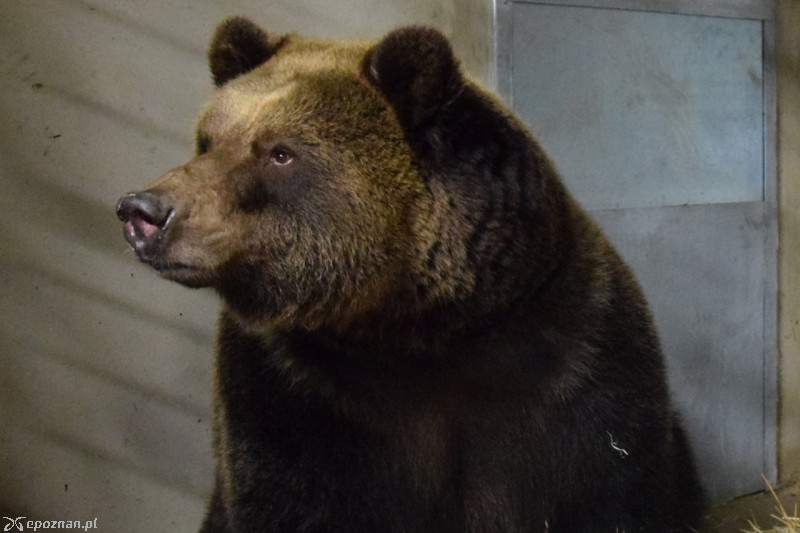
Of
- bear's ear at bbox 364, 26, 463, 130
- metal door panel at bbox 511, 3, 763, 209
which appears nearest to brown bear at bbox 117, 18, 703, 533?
bear's ear at bbox 364, 26, 463, 130

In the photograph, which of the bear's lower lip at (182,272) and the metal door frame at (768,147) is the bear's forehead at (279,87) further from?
the metal door frame at (768,147)

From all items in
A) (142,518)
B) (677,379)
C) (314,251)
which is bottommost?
(142,518)

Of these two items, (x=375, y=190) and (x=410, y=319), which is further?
(x=410, y=319)

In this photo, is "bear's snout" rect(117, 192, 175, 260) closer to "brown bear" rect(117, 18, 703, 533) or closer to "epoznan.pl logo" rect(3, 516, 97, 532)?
"brown bear" rect(117, 18, 703, 533)

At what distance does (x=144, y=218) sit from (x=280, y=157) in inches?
18.7

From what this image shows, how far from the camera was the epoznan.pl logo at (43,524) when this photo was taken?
4172 millimetres

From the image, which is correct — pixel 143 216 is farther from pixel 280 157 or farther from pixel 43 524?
pixel 43 524

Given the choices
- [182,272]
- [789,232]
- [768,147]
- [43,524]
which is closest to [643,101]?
[768,147]

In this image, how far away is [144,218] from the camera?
105 inches

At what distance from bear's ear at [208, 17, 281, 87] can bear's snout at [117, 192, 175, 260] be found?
2.90ft

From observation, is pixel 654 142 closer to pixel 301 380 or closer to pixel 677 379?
pixel 677 379

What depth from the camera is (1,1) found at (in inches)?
155

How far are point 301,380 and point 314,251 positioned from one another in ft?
1.52

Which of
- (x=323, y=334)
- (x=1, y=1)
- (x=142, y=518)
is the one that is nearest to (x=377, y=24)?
(x=1, y=1)
